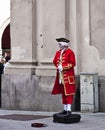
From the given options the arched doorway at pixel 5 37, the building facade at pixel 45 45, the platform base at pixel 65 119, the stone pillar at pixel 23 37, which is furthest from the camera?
the arched doorway at pixel 5 37

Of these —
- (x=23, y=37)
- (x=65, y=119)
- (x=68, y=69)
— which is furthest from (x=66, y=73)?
(x=23, y=37)

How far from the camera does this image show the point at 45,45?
521 inches

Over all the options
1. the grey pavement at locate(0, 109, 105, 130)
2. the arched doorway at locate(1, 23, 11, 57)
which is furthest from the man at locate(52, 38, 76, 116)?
the arched doorway at locate(1, 23, 11, 57)

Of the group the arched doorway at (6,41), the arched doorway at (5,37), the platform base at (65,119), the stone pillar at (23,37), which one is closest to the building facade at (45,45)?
the stone pillar at (23,37)

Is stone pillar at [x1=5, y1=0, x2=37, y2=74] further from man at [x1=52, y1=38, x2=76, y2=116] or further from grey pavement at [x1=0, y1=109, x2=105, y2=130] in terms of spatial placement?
man at [x1=52, y1=38, x2=76, y2=116]

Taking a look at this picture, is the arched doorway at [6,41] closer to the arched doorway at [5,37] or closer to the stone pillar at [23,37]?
the arched doorway at [5,37]

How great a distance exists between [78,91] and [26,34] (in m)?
2.40

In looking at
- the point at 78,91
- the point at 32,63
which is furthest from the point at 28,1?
the point at 78,91

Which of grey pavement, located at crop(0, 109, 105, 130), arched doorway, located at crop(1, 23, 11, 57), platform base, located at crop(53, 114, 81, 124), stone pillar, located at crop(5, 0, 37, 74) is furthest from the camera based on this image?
arched doorway, located at crop(1, 23, 11, 57)

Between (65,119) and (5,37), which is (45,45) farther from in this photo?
(5,37)

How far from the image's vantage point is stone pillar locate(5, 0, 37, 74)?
13.6 metres

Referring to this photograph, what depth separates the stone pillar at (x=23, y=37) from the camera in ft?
44.5

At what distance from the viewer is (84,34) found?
12.8 metres

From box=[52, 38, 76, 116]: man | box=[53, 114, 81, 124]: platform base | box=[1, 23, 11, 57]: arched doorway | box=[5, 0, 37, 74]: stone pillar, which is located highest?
box=[1, 23, 11, 57]: arched doorway
